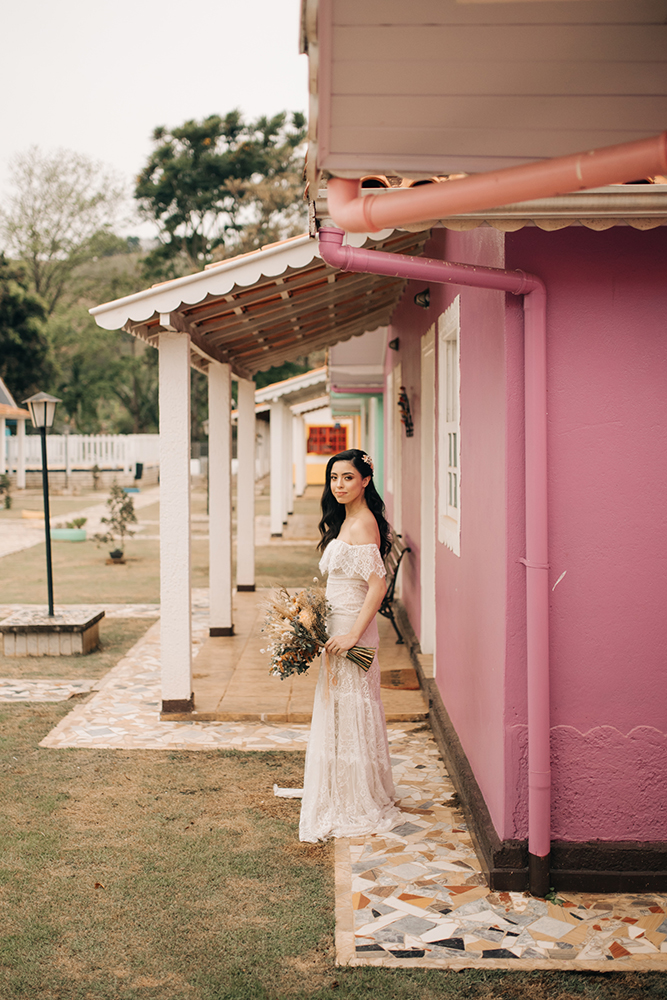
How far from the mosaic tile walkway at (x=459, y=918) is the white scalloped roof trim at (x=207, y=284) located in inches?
130

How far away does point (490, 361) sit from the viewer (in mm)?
3881

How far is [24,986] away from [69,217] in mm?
44606

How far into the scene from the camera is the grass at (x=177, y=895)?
9.72 ft

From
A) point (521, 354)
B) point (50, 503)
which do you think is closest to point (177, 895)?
point (521, 354)

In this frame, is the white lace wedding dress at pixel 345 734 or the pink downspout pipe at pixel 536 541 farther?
the white lace wedding dress at pixel 345 734

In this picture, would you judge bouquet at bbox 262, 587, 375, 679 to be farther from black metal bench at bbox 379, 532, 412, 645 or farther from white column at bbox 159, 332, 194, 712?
black metal bench at bbox 379, 532, 412, 645

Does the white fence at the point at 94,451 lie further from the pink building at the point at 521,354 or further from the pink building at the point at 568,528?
the pink building at the point at 568,528

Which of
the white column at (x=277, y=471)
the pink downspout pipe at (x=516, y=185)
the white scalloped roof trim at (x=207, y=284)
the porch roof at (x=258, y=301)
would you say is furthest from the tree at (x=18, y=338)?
the pink downspout pipe at (x=516, y=185)

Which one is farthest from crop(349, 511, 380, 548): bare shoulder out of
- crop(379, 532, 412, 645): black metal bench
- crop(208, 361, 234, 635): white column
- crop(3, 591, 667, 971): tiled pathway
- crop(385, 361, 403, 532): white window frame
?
crop(385, 361, 403, 532): white window frame

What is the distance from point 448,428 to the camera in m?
5.73

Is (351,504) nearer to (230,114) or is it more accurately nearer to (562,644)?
(562,644)

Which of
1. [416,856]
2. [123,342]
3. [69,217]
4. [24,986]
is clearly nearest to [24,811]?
[24,986]

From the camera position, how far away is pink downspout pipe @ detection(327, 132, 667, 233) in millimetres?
1673

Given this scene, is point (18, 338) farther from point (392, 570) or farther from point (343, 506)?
point (343, 506)
